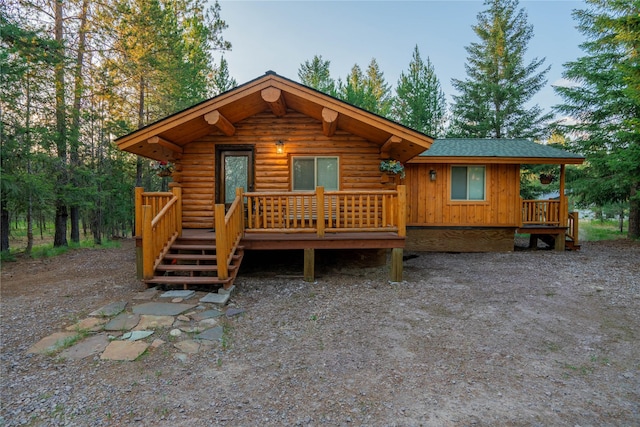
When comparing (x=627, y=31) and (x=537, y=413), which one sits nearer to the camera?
(x=537, y=413)

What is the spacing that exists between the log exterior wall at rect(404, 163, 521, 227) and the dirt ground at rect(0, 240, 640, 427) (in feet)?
14.0

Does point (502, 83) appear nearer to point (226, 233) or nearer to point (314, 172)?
point (314, 172)

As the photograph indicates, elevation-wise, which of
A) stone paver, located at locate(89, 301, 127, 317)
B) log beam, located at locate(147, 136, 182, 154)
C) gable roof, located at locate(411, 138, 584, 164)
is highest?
gable roof, located at locate(411, 138, 584, 164)

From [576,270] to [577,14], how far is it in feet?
40.5

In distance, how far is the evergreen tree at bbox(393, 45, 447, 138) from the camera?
1933 centimetres

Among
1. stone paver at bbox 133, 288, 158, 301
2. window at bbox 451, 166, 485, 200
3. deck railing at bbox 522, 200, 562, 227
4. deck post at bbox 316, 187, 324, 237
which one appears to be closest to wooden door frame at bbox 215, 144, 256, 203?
deck post at bbox 316, 187, 324, 237

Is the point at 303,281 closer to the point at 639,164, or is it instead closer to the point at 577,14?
the point at 639,164

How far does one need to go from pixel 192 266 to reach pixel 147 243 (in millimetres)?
799

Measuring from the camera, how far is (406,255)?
9.66 metres

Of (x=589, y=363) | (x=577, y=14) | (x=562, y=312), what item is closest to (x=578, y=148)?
(x=577, y=14)

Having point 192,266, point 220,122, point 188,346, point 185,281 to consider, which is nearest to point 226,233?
point 192,266

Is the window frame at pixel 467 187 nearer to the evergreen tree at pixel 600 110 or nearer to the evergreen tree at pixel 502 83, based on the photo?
the evergreen tree at pixel 600 110

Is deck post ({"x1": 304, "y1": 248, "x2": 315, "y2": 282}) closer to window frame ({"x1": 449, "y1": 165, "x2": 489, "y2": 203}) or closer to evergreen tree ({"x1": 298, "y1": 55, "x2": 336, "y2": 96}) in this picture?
window frame ({"x1": 449, "y1": 165, "x2": 489, "y2": 203})

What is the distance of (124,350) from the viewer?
343 centimetres
